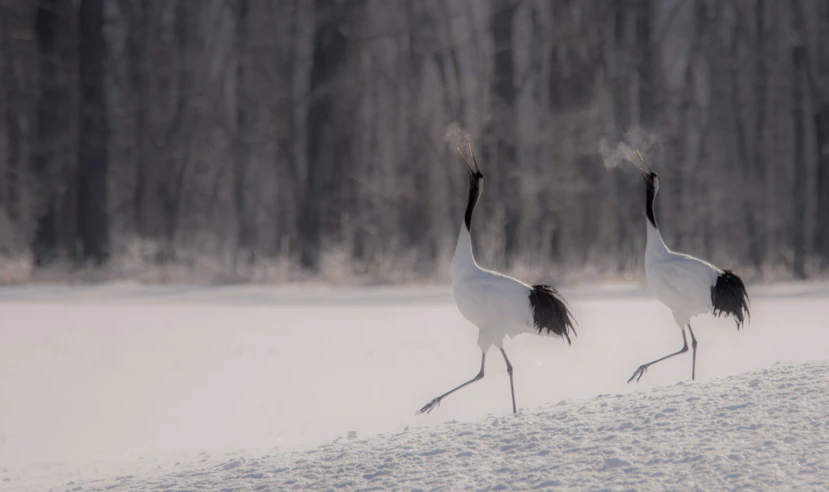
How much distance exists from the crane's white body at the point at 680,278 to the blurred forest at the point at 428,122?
11.5 m

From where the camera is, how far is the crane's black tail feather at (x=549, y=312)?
622cm

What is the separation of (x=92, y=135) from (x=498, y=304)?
1505 centimetres

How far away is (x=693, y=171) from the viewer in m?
25.8

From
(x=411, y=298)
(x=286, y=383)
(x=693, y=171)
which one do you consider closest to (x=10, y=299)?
(x=411, y=298)

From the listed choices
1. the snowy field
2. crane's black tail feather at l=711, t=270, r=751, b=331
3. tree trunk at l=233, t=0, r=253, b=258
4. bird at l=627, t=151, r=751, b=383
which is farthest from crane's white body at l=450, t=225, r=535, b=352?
tree trunk at l=233, t=0, r=253, b=258

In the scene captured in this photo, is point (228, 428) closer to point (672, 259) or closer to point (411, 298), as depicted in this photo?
point (672, 259)

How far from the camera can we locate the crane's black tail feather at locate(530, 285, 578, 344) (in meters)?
6.22

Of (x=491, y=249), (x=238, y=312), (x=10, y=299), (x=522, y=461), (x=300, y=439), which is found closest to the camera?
(x=522, y=461)

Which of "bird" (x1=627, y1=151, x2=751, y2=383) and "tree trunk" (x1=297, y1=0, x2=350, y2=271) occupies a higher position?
"tree trunk" (x1=297, y1=0, x2=350, y2=271)

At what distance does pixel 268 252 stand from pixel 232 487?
2457cm

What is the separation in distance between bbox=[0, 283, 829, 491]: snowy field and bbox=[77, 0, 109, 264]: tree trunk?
5010 mm

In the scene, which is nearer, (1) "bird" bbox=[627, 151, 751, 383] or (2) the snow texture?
(2) the snow texture

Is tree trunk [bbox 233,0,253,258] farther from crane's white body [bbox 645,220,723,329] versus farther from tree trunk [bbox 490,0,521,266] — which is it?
crane's white body [bbox 645,220,723,329]

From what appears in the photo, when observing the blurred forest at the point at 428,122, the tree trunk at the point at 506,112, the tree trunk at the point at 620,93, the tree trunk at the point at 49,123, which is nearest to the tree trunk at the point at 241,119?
the blurred forest at the point at 428,122
